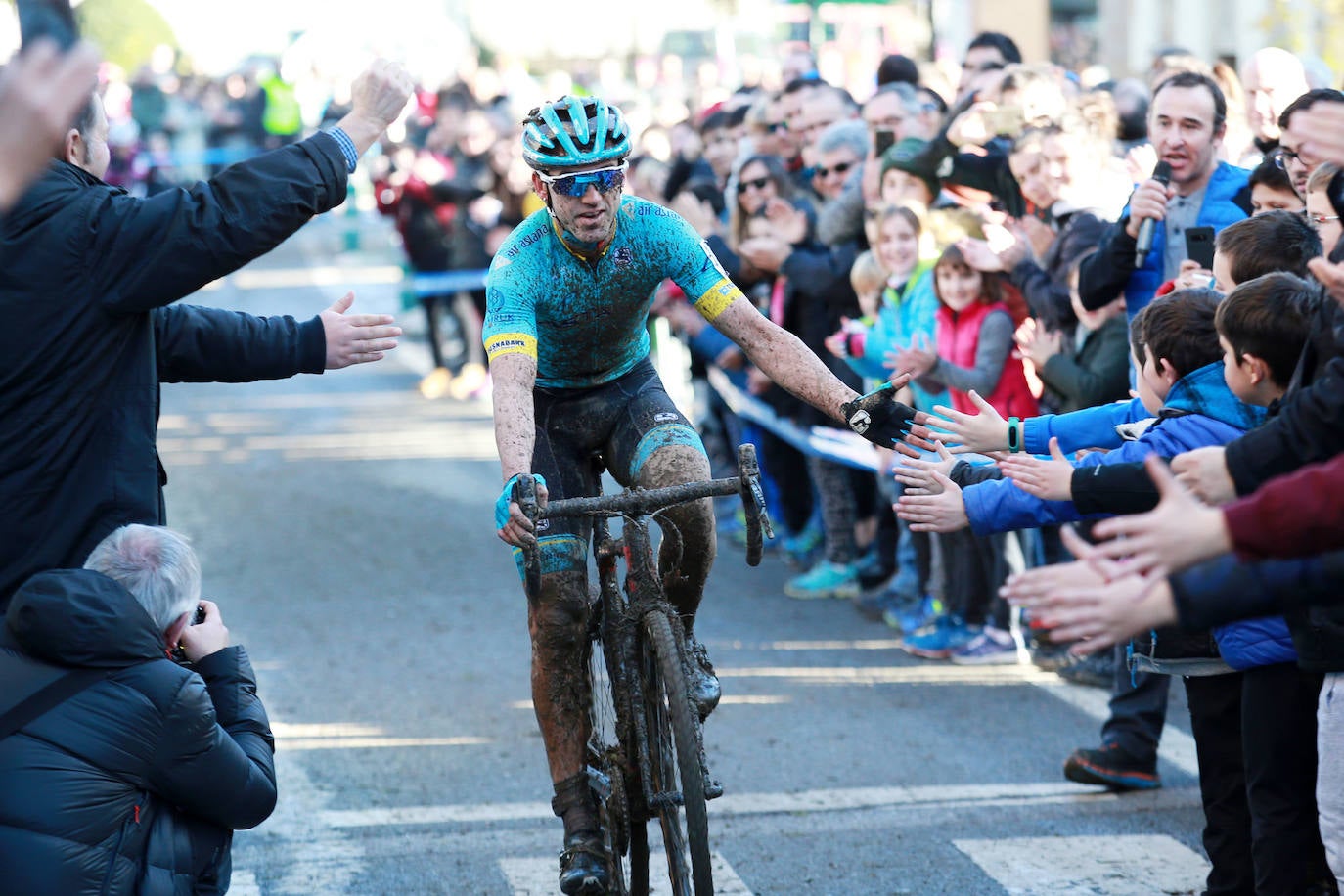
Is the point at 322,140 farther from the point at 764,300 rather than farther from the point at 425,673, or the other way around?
the point at 764,300

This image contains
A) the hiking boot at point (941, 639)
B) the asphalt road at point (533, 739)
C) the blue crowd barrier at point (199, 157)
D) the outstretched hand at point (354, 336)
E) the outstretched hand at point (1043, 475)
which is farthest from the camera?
the blue crowd barrier at point (199, 157)

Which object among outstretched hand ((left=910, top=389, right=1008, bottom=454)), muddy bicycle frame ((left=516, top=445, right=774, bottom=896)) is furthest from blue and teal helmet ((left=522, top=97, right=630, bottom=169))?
outstretched hand ((left=910, top=389, right=1008, bottom=454))

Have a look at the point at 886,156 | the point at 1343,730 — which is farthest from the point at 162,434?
the point at 1343,730

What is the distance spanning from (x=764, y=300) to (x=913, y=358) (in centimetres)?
315

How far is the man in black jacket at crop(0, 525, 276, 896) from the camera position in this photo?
3.90 m

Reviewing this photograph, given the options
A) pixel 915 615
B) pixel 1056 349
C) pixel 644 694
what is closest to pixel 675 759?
pixel 644 694

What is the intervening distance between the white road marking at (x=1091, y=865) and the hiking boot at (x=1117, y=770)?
46cm

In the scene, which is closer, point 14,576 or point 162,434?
point 14,576

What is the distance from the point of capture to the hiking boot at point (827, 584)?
9625mm

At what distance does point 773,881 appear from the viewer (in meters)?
5.56

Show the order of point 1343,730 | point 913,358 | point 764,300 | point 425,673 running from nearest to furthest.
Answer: point 1343,730, point 913,358, point 425,673, point 764,300

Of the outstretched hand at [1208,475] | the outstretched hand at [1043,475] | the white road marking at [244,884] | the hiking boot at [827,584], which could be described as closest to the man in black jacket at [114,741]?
the white road marking at [244,884]

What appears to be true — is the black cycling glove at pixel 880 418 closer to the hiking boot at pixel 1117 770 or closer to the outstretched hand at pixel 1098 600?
the outstretched hand at pixel 1098 600

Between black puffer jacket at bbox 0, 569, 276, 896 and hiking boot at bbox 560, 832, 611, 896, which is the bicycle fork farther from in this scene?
black puffer jacket at bbox 0, 569, 276, 896
